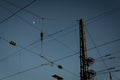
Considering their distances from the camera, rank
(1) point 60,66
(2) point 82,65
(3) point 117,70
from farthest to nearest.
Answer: (1) point 60,66
(2) point 82,65
(3) point 117,70

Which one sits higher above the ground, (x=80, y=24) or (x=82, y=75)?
(x=80, y=24)

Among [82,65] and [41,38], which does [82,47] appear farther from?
[41,38]

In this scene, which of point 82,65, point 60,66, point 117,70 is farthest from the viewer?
point 60,66

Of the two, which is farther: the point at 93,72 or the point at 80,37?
the point at 80,37

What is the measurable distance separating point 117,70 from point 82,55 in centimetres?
301

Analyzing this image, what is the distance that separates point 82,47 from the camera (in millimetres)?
19359

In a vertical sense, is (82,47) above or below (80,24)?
below

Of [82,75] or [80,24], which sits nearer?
[82,75]

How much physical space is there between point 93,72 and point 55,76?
12.9 ft

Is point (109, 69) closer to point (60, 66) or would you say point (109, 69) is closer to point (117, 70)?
point (117, 70)

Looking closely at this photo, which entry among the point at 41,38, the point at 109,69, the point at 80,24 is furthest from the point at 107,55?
the point at 41,38

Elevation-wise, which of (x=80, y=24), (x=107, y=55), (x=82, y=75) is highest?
(x=80, y=24)

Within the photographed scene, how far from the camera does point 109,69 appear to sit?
18.2 metres

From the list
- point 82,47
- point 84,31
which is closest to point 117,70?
point 82,47
